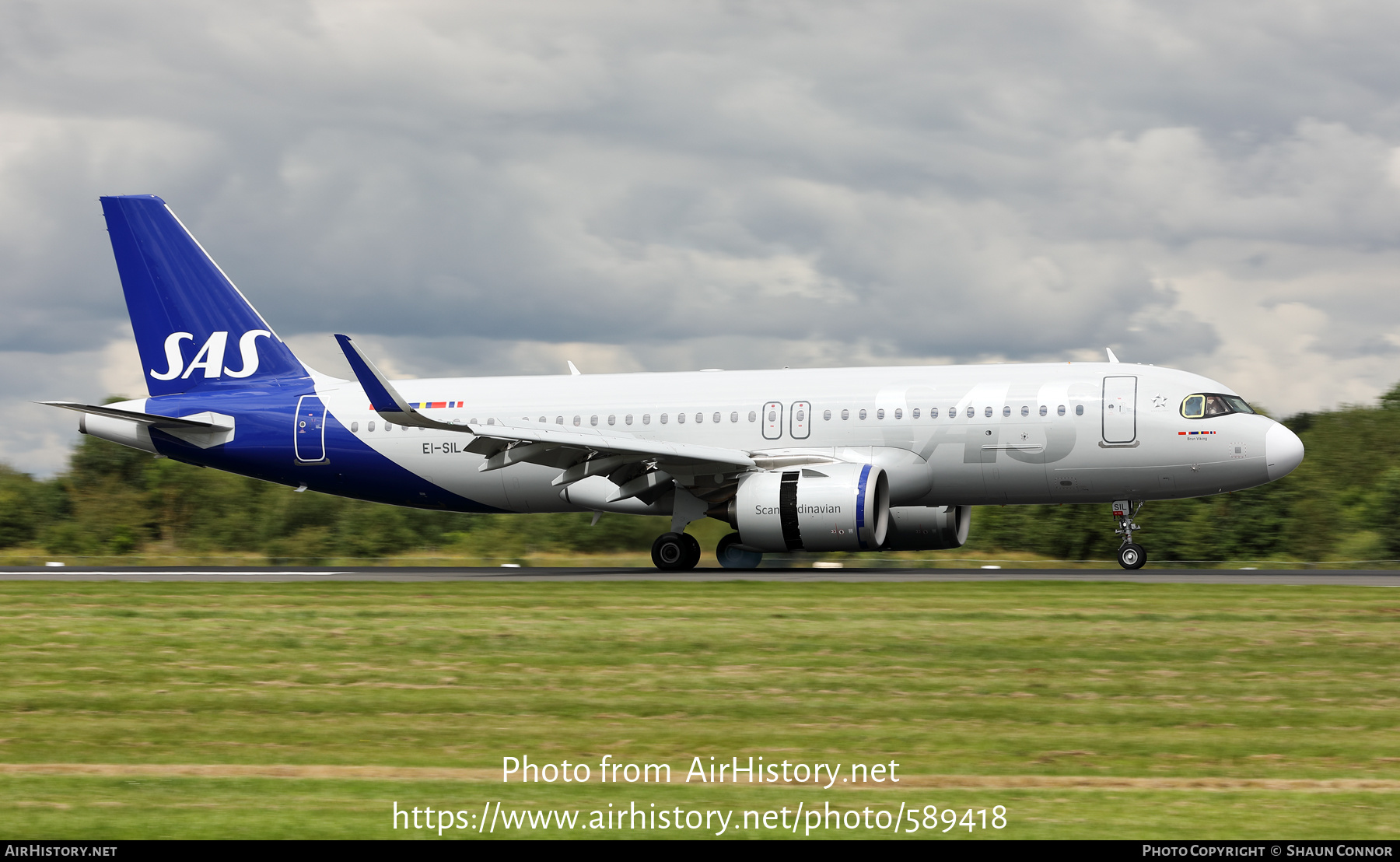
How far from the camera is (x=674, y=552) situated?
27.4 m

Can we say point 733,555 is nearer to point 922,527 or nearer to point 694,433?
point 694,433

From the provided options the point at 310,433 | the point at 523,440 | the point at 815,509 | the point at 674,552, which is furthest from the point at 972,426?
the point at 310,433

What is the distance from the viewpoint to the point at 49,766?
27.7 feet

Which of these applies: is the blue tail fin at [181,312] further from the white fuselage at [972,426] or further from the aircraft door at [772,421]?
the aircraft door at [772,421]

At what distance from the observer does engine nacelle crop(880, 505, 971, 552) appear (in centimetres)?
2797

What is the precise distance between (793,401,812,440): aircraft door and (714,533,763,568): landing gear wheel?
2686 mm

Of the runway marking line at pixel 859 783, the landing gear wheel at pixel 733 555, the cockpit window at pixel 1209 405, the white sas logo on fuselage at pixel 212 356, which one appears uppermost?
the white sas logo on fuselage at pixel 212 356

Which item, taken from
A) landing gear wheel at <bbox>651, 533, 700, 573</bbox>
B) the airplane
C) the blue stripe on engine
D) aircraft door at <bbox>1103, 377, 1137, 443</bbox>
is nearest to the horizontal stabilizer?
the airplane

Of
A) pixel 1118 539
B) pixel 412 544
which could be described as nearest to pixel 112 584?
pixel 412 544

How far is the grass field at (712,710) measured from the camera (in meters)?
7.25

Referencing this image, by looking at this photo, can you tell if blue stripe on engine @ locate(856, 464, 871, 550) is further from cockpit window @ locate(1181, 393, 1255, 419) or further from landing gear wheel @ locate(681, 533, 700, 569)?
cockpit window @ locate(1181, 393, 1255, 419)

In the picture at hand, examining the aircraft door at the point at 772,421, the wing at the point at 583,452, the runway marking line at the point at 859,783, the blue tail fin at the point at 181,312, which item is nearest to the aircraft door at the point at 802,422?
the aircraft door at the point at 772,421

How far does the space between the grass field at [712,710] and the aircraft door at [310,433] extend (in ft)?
39.0
